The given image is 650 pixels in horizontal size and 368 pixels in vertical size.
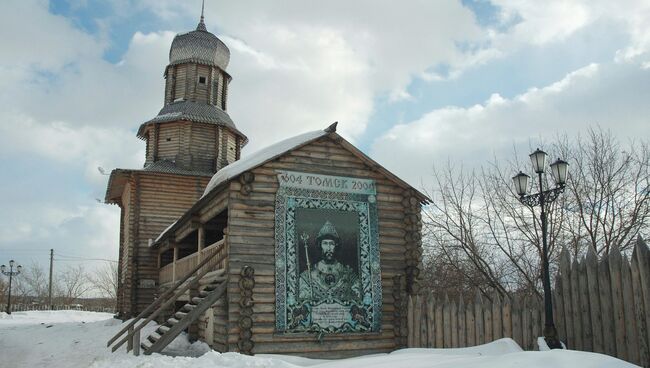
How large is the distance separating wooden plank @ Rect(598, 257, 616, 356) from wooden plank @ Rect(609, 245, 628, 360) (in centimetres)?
10

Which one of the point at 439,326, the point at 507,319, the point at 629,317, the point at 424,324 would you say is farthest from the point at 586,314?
the point at 424,324

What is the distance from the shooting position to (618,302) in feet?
29.9

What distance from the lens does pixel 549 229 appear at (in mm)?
20656

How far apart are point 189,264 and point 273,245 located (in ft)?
21.0

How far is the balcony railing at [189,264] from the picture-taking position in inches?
590

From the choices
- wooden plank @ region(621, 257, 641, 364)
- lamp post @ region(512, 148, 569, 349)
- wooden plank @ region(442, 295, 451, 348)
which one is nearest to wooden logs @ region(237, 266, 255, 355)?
wooden plank @ region(442, 295, 451, 348)

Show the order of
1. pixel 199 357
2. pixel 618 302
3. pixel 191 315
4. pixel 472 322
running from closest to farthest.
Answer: pixel 618 302 → pixel 199 357 → pixel 472 322 → pixel 191 315

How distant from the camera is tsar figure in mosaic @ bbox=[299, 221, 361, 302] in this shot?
1408 centimetres

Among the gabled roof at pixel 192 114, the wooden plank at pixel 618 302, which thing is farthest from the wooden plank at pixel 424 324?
the gabled roof at pixel 192 114

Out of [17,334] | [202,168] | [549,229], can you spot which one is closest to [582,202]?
[549,229]

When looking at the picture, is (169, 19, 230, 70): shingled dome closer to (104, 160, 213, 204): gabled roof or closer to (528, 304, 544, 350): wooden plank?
(104, 160, 213, 204): gabled roof

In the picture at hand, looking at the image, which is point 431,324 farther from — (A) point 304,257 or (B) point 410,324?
(A) point 304,257

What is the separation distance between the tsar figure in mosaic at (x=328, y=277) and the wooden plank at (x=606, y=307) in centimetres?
644

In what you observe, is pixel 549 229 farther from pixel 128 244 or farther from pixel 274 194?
pixel 128 244
